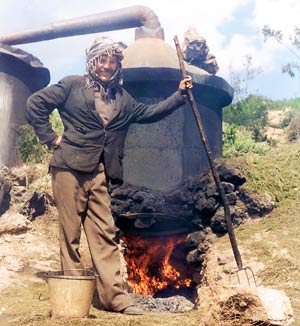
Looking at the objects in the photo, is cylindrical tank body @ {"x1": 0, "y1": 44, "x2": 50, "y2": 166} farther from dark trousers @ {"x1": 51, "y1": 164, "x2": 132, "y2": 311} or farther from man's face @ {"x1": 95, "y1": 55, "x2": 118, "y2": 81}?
man's face @ {"x1": 95, "y1": 55, "x2": 118, "y2": 81}

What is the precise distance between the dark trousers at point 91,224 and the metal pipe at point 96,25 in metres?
4.06

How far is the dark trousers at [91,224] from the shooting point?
14.9ft

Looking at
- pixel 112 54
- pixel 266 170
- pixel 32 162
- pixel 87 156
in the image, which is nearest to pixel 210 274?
pixel 266 170

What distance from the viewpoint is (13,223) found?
6.59 metres

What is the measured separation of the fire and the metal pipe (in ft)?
11.3

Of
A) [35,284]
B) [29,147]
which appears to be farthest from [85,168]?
[29,147]

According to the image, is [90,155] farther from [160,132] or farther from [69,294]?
[160,132]

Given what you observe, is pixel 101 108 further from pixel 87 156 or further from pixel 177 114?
pixel 177 114

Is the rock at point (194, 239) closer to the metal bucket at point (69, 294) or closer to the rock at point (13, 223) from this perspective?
the rock at point (13, 223)

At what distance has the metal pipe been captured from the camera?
789 cm

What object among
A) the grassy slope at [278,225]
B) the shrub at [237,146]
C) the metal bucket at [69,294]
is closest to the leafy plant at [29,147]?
the grassy slope at [278,225]

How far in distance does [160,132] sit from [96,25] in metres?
2.52

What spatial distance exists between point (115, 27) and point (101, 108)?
13.1ft

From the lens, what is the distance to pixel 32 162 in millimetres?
8734
